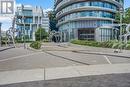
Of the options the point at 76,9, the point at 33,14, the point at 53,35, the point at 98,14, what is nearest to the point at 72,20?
the point at 76,9

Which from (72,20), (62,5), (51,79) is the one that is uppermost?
(62,5)

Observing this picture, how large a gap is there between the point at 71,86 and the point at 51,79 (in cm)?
181

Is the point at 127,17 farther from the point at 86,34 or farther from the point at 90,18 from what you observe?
the point at 86,34

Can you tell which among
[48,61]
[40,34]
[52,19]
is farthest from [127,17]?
[52,19]

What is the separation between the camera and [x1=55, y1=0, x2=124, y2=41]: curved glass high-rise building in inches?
3157

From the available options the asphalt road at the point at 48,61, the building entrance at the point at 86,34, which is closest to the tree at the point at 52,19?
the building entrance at the point at 86,34

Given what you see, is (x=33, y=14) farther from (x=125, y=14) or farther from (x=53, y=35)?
(x=125, y=14)

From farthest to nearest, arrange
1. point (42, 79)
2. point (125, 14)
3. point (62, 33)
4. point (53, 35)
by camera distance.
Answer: point (53, 35), point (62, 33), point (125, 14), point (42, 79)

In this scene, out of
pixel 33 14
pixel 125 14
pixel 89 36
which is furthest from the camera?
pixel 33 14

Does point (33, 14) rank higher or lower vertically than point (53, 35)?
higher

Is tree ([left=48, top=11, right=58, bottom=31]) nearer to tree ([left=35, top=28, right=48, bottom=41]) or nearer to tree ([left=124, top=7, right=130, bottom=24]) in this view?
tree ([left=35, top=28, right=48, bottom=41])

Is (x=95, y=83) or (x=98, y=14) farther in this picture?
(x=98, y=14)

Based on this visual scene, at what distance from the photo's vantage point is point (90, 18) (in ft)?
260

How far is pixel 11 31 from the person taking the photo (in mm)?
76125
